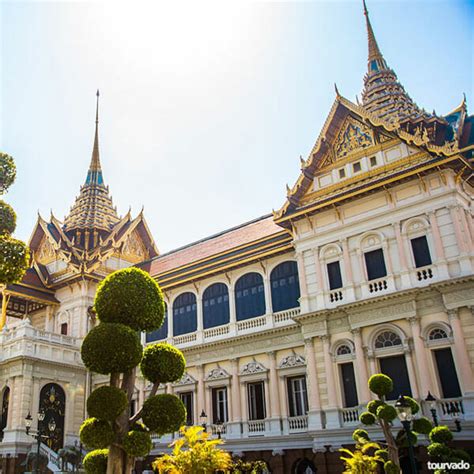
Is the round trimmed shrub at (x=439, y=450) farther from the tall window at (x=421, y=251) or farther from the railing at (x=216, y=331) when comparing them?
Answer: the railing at (x=216, y=331)

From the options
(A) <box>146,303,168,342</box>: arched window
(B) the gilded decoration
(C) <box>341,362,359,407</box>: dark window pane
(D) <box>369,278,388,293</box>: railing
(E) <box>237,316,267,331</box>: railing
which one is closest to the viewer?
(C) <box>341,362,359,407</box>: dark window pane

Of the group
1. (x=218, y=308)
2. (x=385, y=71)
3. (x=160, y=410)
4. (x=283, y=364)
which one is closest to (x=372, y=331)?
(x=283, y=364)

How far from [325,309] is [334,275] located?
1.59 m

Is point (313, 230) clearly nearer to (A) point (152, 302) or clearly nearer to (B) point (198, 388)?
(B) point (198, 388)

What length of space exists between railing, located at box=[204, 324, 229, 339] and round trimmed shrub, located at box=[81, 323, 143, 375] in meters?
12.8

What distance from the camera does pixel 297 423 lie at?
2056 cm

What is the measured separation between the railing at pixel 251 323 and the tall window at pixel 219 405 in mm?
2745

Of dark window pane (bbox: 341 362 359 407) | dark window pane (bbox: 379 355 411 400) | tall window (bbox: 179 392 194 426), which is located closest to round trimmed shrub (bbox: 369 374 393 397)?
dark window pane (bbox: 379 355 411 400)

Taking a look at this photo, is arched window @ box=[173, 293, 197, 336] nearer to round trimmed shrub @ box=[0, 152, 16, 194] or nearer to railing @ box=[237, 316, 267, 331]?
railing @ box=[237, 316, 267, 331]

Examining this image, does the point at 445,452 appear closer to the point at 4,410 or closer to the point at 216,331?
the point at 216,331

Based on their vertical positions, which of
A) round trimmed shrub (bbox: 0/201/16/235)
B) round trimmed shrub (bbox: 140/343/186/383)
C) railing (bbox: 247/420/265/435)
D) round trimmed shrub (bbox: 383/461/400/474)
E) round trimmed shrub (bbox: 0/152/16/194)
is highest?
round trimmed shrub (bbox: 0/152/16/194)

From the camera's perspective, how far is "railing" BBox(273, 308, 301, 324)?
2219cm

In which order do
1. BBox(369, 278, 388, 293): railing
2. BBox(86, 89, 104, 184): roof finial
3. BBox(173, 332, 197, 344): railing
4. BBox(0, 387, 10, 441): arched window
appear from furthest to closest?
BBox(86, 89, 104, 184): roof finial → BBox(0, 387, 10, 441): arched window → BBox(173, 332, 197, 344): railing → BBox(369, 278, 388, 293): railing

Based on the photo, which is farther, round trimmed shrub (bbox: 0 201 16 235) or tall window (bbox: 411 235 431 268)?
tall window (bbox: 411 235 431 268)
